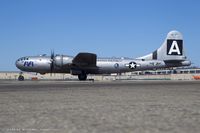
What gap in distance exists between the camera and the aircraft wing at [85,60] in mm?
52034

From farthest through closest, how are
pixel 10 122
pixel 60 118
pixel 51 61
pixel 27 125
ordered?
1. pixel 51 61
2. pixel 60 118
3. pixel 10 122
4. pixel 27 125

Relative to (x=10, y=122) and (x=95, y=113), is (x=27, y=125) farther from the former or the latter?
(x=95, y=113)

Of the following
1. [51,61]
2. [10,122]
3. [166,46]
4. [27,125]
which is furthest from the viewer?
[166,46]

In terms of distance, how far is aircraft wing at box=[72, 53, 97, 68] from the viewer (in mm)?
52034

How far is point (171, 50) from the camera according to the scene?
62125 mm

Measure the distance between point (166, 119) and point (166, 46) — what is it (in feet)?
182

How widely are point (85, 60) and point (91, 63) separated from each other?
150 centimetres

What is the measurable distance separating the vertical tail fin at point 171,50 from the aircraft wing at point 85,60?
11.0m

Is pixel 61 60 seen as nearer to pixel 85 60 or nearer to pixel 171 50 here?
pixel 85 60

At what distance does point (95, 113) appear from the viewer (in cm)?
1048

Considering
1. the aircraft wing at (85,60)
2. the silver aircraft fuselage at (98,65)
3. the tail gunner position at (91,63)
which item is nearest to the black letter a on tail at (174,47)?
the tail gunner position at (91,63)

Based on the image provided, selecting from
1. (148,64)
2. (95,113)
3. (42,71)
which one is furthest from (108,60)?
(95,113)

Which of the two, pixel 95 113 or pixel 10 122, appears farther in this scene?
pixel 95 113

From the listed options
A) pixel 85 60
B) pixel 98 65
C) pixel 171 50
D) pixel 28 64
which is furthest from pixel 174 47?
pixel 28 64
